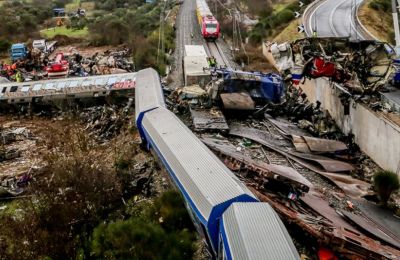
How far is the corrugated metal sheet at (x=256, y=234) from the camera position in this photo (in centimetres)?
882

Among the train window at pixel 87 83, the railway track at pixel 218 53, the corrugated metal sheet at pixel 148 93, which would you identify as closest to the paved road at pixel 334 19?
the railway track at pixel 218 53

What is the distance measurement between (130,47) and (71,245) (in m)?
40.1

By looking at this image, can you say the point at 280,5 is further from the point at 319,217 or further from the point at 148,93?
the point at 319,217

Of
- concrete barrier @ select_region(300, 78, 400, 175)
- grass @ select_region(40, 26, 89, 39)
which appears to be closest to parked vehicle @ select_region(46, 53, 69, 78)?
concrete barrier @ select_region(300, 78, 400, 175)

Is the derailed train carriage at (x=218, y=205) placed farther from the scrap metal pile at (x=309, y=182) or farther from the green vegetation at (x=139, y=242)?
the scrap metal pile at (x=309, y=182)

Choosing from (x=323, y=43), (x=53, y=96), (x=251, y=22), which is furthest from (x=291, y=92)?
(x=251, y=22)

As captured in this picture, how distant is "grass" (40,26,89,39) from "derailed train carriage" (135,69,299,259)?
5174 cm

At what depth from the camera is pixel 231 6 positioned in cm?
6962

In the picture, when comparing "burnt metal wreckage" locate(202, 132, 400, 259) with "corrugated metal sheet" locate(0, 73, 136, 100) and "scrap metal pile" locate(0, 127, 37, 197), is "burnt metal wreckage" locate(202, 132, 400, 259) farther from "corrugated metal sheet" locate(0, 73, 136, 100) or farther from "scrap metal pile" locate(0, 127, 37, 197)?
"corrugated metal sheet" locate(0, 73, 136, 100)

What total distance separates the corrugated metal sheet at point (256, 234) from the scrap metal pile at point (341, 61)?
14504 mm

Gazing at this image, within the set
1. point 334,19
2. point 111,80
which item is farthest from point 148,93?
point 334,19

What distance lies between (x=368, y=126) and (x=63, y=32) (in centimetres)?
5823

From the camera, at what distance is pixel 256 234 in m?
9.37

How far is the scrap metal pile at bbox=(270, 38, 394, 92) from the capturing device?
23203 millimetres
